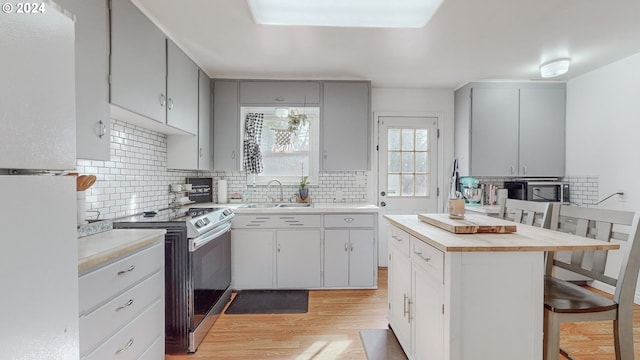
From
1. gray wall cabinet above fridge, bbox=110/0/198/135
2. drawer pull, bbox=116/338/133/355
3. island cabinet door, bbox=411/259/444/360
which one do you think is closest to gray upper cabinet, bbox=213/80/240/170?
gray wall cabinet above fridge, bbox=110/0/198/135

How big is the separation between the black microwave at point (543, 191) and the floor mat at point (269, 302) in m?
2.78

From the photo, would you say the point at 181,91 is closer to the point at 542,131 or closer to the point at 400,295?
the point at 400,295

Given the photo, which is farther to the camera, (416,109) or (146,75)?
(416,109)

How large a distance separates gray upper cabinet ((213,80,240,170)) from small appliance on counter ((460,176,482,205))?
2.86m

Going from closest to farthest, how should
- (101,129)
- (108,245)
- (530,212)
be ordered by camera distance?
(108,245) → (101,129) → (530,212)

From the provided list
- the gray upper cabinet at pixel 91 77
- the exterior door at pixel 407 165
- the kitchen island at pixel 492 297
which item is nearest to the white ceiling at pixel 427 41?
the gray upper cabinet at pixel 91 77

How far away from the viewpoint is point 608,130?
10.1 feet

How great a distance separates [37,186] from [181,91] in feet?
6.76

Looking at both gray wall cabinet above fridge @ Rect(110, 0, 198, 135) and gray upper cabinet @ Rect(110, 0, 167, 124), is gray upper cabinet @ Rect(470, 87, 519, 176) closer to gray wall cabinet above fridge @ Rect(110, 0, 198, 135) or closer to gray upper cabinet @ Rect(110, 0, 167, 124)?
gray wall cabinet above fridge @ Rect(110, 0, 198, 135)

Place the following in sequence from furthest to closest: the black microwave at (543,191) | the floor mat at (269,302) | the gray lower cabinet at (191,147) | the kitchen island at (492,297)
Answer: the black microwave at (543,191)
the gray lower cabinet at (191,147)
the floor mat at (269,302)
the kitchen island at (492,297)

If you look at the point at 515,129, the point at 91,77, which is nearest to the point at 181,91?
the point at 91,77

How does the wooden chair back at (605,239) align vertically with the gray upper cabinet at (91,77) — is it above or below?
below

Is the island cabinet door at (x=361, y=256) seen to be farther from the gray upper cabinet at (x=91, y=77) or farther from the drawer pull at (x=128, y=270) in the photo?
the gray upper cabinet at (x=91, y=77)

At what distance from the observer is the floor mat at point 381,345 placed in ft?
6.49
